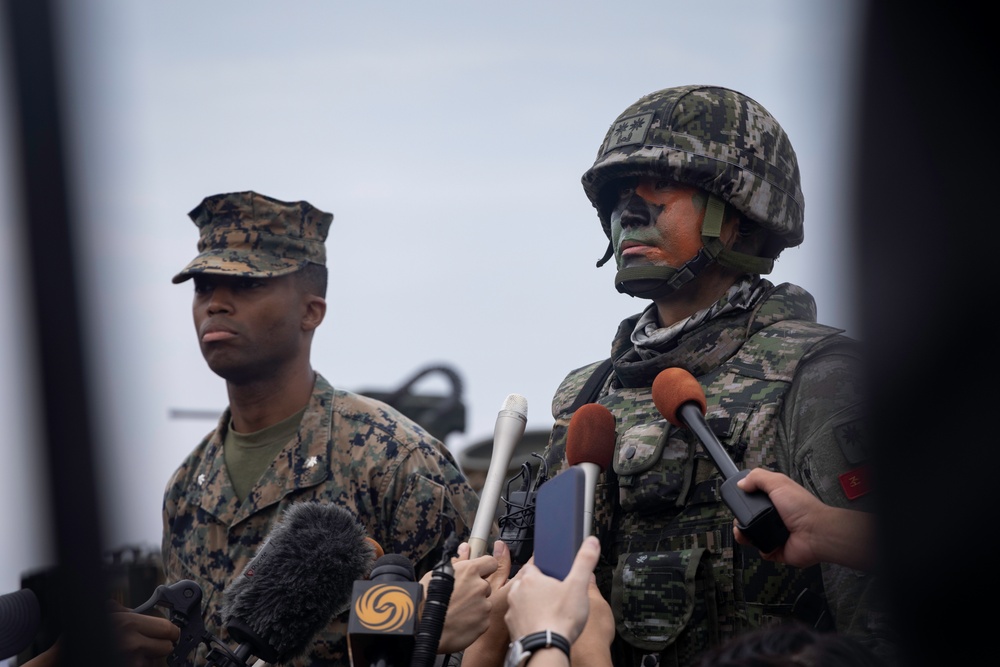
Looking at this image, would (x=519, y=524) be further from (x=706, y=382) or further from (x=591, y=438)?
(x=706, y=382)

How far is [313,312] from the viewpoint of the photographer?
5797 mm

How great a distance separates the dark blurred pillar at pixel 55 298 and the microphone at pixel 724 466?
197 centimetres

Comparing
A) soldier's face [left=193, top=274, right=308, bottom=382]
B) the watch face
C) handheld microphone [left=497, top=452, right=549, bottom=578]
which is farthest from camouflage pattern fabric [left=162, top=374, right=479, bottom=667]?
the watch face

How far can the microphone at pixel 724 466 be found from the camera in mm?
2873

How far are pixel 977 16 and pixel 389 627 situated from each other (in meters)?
2.14

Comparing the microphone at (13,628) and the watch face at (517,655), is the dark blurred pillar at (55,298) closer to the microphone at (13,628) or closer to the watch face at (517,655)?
the watch face at (517,655)

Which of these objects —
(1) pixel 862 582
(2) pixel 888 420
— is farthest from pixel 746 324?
(2) pixel 888 420

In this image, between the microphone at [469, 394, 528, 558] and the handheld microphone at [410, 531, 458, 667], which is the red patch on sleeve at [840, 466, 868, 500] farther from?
the handheld microphone at [410, 531, 458, 667]

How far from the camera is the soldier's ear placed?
18.9 ft

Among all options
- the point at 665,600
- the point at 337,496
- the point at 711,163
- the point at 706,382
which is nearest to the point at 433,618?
the point at 665,600

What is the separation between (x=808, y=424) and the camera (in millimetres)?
3557

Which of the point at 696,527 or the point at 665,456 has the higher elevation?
the point at 665,456

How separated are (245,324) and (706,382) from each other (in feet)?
8.19

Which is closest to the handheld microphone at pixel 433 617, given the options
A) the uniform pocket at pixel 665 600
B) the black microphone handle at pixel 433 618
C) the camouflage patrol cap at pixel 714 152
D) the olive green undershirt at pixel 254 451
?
the black microphone handle at pixel 433 618
